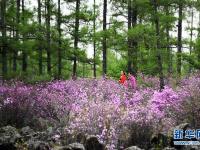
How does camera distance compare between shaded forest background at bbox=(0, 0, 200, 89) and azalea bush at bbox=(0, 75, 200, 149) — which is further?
shaded forest background at bbox=(0, 0, 200, 89)

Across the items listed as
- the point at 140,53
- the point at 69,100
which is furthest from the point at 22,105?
the point at 140,53

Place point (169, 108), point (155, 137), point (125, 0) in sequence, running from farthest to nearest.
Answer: point (125, 0) < point (169, 108) < point (155, 137)

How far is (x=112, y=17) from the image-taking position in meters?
29.1

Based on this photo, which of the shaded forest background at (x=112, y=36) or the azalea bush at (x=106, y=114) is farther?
the shaded forest background at (x=112, y=36)

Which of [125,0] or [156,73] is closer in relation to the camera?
[125,0]

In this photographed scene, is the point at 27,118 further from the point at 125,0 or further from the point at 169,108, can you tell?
the point at 125,0

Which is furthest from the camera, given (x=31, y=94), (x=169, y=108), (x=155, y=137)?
(x=31, y=94)

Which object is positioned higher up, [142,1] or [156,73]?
[142,1]

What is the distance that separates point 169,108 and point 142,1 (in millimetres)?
10657

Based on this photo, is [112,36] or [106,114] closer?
[106,114]

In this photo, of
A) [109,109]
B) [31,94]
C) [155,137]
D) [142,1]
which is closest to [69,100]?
[31,94]

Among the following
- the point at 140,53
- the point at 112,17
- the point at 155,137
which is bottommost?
the point at 155,137

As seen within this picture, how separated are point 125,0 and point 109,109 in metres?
15.2

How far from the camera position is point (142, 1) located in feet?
71.9
